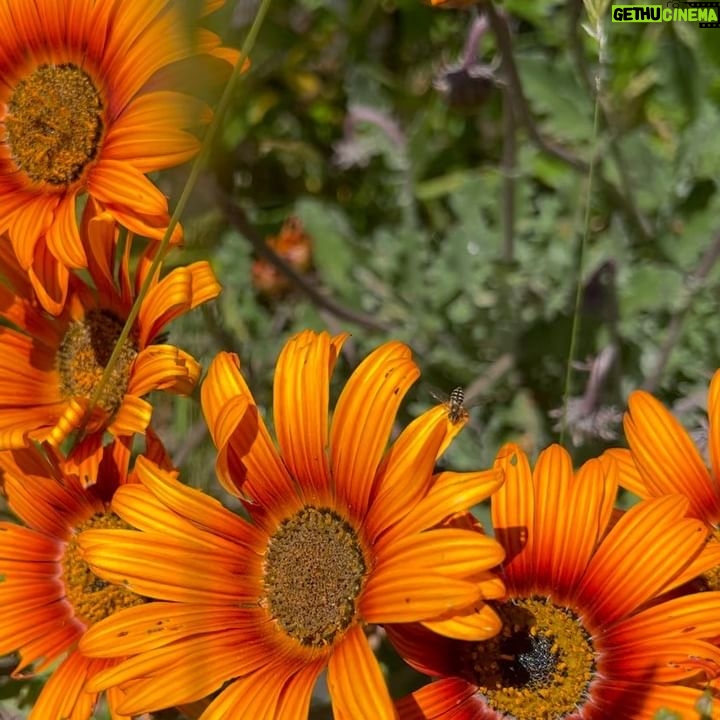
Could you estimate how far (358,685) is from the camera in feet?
5.18

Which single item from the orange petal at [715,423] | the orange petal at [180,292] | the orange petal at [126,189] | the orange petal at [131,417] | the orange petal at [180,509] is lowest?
the orange petal at [180,509]

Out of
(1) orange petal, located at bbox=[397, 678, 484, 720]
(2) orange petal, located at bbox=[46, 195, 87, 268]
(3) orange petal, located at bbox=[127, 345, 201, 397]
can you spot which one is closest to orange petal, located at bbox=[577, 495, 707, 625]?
(1) orange petal, located at bbox=[397, 678, 484, 720]

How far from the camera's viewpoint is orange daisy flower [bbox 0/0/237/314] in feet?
6.65

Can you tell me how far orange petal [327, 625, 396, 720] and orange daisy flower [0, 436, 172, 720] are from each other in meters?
0.64

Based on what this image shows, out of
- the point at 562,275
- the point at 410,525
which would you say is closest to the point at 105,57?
the point at 410,525

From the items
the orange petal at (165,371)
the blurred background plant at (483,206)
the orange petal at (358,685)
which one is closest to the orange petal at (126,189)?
the orange petal at (165,371)

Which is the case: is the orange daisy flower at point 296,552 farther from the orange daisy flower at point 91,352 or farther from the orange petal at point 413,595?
the orange daisy flower at point 91,352

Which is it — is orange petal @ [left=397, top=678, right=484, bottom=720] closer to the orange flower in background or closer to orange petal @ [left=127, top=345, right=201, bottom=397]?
orange petal @ [left=127, top=345, right=201, bottom=397]

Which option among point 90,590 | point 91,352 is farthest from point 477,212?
point 90,590

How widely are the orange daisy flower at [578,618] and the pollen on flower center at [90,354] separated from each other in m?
0.88

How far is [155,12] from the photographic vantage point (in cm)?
210

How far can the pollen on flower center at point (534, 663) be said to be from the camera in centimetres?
183

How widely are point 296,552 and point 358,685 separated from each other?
422 millimetres

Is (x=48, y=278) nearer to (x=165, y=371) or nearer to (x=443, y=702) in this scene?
(x=165, y=371)
